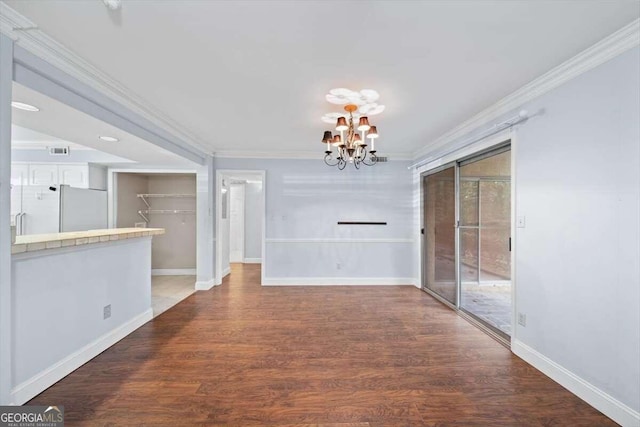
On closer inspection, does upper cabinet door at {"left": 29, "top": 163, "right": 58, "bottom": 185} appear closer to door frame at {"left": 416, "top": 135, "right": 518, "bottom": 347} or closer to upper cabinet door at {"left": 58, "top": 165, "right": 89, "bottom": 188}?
upper cabinet door at {"left": 58, "top": 165, "right": 89, "bottom": 188}

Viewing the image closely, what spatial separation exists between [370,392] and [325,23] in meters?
2.48

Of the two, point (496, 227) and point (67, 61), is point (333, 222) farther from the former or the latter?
point (67, 61)

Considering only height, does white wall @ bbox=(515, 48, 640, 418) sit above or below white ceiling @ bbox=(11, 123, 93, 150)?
below

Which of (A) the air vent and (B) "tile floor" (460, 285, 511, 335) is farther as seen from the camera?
(A) the air vent

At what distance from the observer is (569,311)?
→ 2025 millimetres

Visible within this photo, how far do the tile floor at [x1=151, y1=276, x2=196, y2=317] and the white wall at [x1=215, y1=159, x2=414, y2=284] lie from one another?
4.62 ft

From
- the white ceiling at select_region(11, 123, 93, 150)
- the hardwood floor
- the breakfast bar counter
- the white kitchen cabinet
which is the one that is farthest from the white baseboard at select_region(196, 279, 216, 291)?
the white ceiling at select_region(11, 123, 93, 150)

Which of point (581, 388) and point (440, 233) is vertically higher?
point (440, 233)

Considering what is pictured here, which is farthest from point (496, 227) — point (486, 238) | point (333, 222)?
point (333, 222)

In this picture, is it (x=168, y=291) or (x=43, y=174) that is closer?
(x=43, y=174)

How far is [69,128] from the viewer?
8.38 ft

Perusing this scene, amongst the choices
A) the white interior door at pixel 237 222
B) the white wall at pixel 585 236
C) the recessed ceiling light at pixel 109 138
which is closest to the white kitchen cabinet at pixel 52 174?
the recessed ceiling light at pixel 109 138

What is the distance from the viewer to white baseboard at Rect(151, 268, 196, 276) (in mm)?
5730

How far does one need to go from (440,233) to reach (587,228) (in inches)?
90.1
